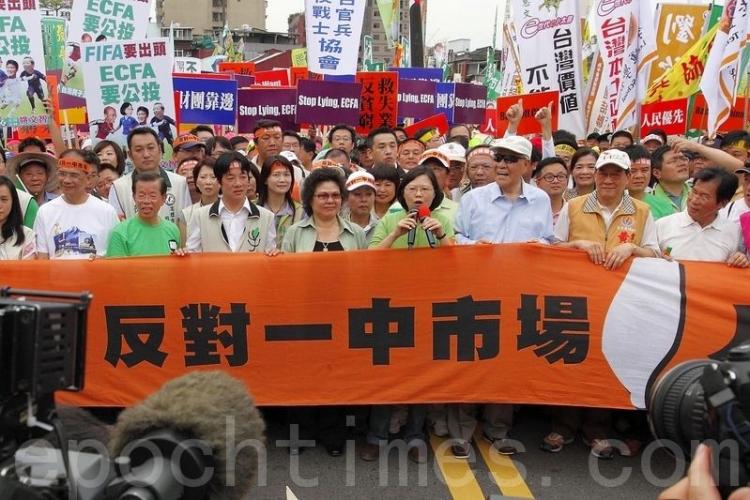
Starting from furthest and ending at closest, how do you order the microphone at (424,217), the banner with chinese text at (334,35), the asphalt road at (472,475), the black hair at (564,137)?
the banner with chinese text at (334,35) < the black hair at (564,137) < the microphone at (424,217) < the asphalt road at (472,475)

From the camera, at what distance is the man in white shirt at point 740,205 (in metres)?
4.75

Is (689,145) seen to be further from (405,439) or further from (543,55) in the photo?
(543,55)

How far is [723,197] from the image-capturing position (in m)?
4.42

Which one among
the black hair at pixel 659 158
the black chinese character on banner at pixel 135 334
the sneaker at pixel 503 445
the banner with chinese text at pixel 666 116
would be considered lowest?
the sneaker at pixel 503 445

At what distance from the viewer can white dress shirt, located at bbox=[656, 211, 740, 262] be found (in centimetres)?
444

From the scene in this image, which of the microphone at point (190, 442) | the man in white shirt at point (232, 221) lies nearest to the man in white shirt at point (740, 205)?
the man in white shirt at point (232, 221)

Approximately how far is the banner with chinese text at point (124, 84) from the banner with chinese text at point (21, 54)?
0.64 metres

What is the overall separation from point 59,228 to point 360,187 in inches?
78.1

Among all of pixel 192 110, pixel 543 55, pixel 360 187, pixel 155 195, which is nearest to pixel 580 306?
pixel 360 187

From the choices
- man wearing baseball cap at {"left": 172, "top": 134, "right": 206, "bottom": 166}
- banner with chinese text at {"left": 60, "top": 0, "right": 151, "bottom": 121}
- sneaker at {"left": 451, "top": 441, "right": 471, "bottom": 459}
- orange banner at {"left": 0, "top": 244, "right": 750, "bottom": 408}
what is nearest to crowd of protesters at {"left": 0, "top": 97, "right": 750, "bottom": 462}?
sneaker at {"left": 451, "top": 441, "right": 471, "bottom": 459}

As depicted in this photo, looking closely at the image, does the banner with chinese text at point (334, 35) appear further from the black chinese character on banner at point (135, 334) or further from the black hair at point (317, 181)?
the black chinese character on banner at point (135, 334)

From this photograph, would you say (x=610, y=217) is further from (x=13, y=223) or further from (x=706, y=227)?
(x=13, y=223)

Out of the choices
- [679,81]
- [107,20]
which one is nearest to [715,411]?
[107,20]

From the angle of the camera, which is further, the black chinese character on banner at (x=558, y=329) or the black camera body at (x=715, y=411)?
the black chinese character on banner at (x=558, y=329)
